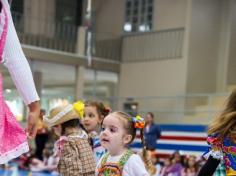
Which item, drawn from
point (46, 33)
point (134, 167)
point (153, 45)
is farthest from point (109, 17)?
point (134, 167)

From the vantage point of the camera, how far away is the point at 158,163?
40.0 feet

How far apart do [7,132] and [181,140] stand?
37.0ft

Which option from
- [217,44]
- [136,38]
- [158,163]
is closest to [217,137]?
[158,163]

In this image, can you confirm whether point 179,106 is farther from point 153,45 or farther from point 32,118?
point 32,118

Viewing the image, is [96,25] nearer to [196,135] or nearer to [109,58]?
[109,58]

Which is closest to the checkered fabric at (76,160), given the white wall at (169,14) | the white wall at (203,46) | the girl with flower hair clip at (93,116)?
the girl with flower hair clip at (93,116)

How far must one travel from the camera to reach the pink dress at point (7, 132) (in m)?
1.88

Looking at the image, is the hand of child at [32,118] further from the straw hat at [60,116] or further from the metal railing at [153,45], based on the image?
the metal railing at [153,45]

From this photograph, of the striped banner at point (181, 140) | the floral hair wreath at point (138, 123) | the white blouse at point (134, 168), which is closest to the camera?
the white blouse at point (134, 168)

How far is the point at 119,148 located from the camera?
10.5 feet

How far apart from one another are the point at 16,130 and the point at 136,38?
14547mm

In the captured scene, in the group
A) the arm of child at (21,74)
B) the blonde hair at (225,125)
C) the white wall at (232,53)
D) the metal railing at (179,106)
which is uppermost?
the white wall at (232,53)

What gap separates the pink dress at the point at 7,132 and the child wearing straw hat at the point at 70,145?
1.46 m

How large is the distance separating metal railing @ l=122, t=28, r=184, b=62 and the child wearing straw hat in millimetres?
11618
